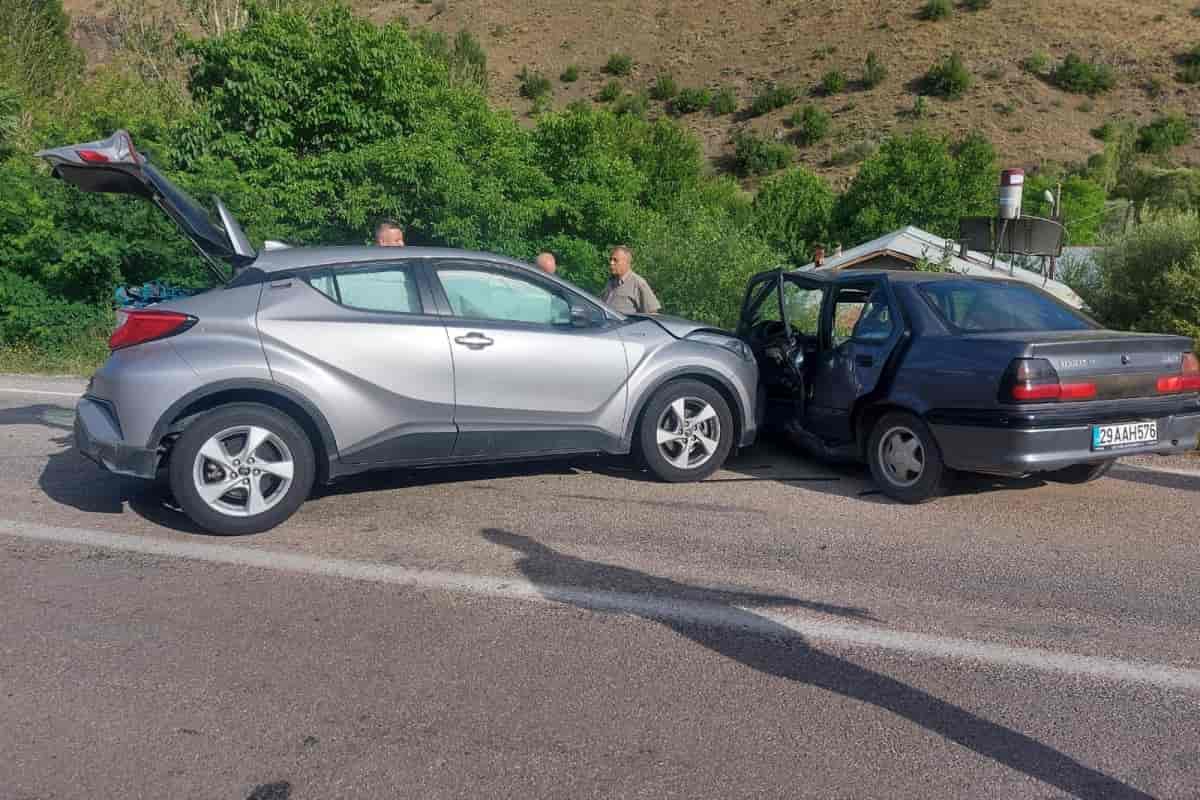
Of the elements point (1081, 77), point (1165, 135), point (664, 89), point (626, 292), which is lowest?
point (626, 292)

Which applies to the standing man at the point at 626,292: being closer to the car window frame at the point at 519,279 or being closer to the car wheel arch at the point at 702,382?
the car wheel arch at the point at 702,382

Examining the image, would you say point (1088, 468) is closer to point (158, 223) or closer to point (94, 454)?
point (94, 454)

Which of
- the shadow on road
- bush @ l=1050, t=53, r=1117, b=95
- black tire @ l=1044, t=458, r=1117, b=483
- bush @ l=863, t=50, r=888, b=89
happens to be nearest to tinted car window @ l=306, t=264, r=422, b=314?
the shadow on road

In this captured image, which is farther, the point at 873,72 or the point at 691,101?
the point at 691,101

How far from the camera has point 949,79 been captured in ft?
237

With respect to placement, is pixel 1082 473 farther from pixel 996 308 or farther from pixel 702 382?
pixel 702 382

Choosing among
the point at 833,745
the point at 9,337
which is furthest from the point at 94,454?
the point at 9,337

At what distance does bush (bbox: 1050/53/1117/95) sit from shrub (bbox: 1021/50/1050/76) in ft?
2.28

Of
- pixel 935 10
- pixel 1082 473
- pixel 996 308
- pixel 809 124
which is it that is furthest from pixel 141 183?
pixel 935 10

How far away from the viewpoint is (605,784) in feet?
10.9

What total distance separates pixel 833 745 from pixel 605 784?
0.80 metres

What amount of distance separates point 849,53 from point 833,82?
464cm

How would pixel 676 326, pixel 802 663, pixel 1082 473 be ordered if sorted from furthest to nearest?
1. pixel 676 326
2. pixel 1082 473
3. pixel 802 663

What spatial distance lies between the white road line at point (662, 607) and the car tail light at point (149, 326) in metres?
1.11
